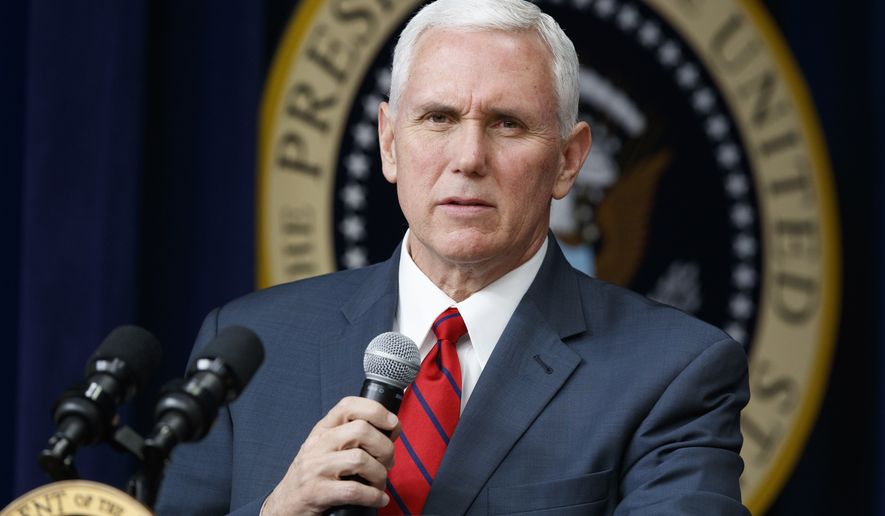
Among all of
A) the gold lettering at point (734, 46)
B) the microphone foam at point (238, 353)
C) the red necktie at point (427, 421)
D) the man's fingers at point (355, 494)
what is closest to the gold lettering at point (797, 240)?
the gold lettering at point (734, 46)

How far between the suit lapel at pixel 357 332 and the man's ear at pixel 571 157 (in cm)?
31

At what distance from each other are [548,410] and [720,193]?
6.55 ft

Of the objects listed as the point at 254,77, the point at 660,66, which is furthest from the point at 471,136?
the point at 660,66

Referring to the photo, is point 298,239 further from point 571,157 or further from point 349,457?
point 349,457

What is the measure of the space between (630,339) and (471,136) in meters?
0.43

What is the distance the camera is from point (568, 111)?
7.13ft

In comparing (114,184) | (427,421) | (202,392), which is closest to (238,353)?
(202,392)

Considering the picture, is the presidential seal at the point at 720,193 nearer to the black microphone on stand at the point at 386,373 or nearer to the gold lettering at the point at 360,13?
the gold lettering at the point at 360,13

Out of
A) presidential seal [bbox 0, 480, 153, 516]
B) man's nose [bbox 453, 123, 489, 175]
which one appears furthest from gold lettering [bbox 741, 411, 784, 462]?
presidential seal [bbox 0, 480, 153, 516]

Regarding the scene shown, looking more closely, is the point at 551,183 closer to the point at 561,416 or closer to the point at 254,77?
the point at 561,416

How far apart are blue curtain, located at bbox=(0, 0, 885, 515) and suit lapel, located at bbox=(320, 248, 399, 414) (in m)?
1.00

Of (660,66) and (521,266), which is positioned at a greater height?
(660,66)

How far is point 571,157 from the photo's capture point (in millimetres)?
2244

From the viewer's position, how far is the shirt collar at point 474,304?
6.88 ft
